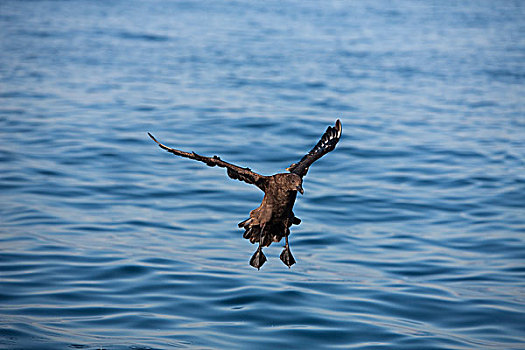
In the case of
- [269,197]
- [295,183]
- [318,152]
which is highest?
[318,152]

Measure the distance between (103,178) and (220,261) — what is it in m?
4.68

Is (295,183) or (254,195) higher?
(295,183)

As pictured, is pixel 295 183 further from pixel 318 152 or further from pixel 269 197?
pixel 318 152

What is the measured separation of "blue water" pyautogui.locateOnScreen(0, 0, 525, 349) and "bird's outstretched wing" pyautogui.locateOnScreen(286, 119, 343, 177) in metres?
2.13

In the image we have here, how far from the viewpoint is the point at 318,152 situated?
7.18 meters

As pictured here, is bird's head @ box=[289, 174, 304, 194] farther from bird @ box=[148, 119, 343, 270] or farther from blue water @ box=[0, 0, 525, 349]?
blue water @ box=[0, 0, 525, 349]

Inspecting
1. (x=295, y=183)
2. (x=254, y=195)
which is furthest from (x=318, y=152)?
(x=254, y=195)

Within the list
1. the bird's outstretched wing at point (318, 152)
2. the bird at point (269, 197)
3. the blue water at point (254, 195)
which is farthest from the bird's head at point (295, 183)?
the blue water at point (254, 195)

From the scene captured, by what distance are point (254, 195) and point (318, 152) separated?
21.2 feet

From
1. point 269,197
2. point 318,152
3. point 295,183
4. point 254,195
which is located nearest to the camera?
point 295,183

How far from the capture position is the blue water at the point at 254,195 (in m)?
8.77

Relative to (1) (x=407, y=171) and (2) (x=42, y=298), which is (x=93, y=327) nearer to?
(2) (x=42, y=298)

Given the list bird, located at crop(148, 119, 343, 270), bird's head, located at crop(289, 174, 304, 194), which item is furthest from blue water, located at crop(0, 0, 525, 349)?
bird's head, located at crop(289, 174, 304, 194)

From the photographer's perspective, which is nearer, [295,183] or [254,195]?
[295,183]
